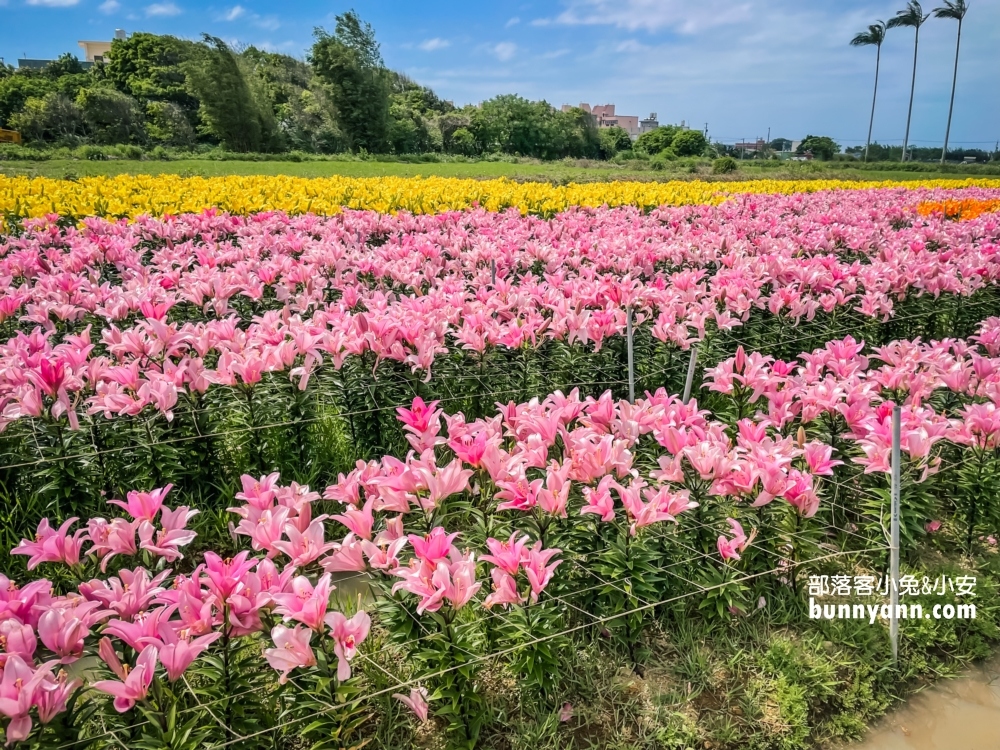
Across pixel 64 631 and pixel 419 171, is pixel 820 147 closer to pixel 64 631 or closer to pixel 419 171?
pixel 419 171

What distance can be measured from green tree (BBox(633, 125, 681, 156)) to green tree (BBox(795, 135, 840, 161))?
433 inches

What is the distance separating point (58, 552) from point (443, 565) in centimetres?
106

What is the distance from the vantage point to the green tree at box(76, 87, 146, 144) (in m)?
39.7

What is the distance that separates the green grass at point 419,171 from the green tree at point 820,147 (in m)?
12.7

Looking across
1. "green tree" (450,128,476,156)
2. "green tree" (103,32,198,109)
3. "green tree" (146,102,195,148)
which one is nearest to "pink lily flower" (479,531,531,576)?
"green tree" (146,102,195,148)

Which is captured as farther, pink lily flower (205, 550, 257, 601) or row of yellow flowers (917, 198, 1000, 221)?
row of yellow flowers (917, 198, 1000, 221)

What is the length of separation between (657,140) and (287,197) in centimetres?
5076

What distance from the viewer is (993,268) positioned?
4.89 meters

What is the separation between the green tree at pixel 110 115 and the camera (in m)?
39.7

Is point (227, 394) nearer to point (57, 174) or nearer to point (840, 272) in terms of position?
point (840, 272)

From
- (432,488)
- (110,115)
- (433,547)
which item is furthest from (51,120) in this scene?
(433,547)

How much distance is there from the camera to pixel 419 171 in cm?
2348

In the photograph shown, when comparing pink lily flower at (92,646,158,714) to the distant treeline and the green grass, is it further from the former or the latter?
the distant treeline

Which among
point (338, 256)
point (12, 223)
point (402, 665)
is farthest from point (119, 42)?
point (402, 665)
